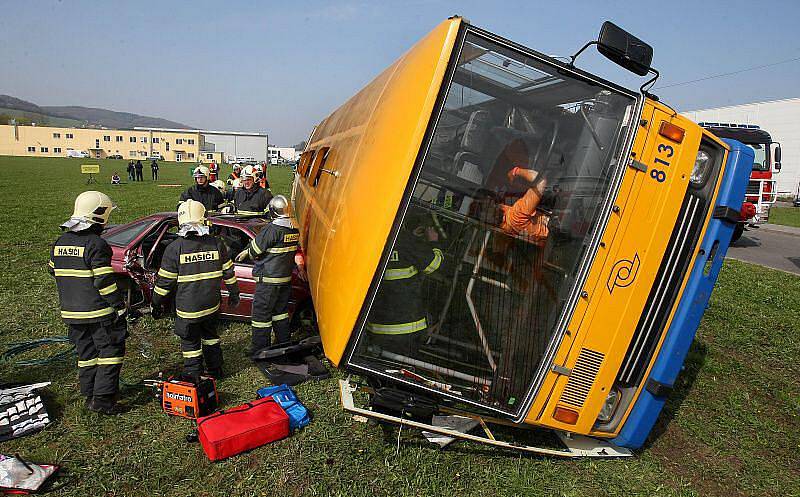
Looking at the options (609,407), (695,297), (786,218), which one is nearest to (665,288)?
(695,297)

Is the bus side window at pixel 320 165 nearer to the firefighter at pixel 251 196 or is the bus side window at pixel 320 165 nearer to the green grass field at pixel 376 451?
the green grass field at pixel 376 451

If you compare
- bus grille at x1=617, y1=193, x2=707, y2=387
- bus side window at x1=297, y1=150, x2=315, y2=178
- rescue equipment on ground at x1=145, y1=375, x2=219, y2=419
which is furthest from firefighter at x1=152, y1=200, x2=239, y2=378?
bus grille at x1=617, y1=193, x2=707, y2=387

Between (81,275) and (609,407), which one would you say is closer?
(609,407)

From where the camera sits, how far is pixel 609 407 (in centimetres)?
368

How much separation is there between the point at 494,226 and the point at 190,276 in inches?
120

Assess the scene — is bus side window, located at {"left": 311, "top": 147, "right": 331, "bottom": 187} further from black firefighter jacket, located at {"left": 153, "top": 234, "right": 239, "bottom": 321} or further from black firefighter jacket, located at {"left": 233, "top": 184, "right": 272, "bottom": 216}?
black firefighter jacket, located at {"left": 233, "top": 184, "right": 272, "bottom": 216}

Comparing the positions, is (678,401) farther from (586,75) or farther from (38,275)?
(38,275)

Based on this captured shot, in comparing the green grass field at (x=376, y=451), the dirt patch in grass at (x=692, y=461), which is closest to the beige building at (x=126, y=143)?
the green grass field at (x=376, y=451)

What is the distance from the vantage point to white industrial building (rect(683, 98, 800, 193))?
104 ft

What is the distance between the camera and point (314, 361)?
527cm

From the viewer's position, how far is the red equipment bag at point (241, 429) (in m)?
3.65

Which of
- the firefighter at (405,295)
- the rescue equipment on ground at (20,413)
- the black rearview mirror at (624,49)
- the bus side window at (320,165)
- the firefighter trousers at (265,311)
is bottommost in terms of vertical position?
the rescue equipment on ground at (20,413)

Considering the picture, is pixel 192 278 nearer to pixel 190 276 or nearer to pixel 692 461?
pixel 190 276

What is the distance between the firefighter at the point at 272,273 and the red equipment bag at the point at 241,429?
1437 millimetres
